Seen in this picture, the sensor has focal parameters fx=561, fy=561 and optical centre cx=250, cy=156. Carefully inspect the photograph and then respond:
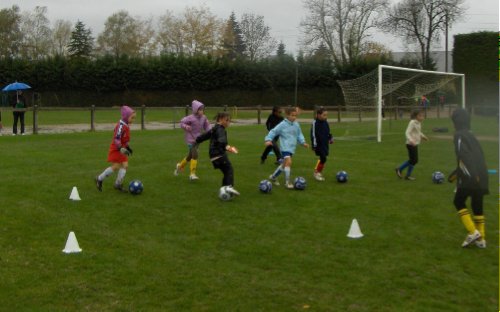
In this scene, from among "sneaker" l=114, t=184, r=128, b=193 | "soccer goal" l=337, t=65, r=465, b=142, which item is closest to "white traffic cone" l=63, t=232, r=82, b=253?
"sneaker" l=114, t=184, r=128, b=193

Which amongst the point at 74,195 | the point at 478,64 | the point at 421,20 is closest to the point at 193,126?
the point at 74,195

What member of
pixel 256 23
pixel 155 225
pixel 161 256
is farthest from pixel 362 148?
pixel 256 23

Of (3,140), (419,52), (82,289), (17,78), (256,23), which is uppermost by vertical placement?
(256,23)

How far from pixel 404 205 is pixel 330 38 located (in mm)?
56214

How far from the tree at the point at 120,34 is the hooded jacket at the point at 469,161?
7500 cm

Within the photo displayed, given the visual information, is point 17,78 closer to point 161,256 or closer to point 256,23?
point 256,23

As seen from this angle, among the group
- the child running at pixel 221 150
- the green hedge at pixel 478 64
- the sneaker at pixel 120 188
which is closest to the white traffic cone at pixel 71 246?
the child running at pixel 221 150

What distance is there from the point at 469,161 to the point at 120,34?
7821 cm

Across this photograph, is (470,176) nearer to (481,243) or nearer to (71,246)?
(481,243)

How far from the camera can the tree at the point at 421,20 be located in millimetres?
57875

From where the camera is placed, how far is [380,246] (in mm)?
7469

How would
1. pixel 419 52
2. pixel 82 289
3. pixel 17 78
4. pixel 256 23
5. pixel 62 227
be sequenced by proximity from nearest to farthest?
pixel 82 289
pixel 62 227
pixel 17 78
pixel 419 52
pixel 256 23

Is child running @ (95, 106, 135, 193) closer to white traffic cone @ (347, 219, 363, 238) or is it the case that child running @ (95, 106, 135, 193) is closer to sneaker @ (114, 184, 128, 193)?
sneaker @ (114, 184, 128, 193)

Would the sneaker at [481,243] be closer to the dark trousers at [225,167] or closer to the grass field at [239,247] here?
the grass field at [239,247]
